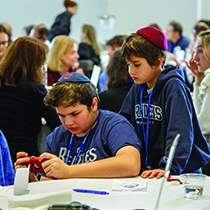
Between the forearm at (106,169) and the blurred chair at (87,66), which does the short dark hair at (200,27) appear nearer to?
the blurred chair at (87,66)

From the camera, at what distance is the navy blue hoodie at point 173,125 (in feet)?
5.28

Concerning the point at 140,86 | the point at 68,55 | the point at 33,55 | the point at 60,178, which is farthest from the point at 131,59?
the point at 68,55

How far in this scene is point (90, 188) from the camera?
1.31 metres

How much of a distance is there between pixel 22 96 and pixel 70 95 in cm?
111

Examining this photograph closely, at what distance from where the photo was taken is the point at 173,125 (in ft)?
5.40

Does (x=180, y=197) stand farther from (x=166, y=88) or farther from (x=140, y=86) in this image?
(x=140, y=86)

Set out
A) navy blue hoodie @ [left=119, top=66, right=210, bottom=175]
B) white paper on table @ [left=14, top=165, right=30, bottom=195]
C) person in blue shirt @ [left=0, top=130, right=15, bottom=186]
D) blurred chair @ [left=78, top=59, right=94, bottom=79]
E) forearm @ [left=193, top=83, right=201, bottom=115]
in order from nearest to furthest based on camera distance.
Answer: white paper on table @ [left=14, top=165, right=30, bottom=195], navy blue hoodie @ [left=119, top=66, right=210, bottom=175], person in blue shirt @ [left=0, top=130, right=15, bottom=186], forearm @ [left=193, top=83, right=201, bottom=115], blurred chair @ [left=78, top=59, right=94, bottom=79]

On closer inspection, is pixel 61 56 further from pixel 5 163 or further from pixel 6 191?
pixel 6 191

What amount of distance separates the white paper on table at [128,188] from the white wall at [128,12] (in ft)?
31.1

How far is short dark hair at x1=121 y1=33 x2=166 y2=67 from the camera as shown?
1.77 m

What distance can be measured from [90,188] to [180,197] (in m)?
0.36

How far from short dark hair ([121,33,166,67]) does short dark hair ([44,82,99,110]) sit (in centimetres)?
31

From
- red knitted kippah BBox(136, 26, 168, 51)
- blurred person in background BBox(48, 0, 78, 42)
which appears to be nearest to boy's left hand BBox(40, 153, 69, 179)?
red knitted kippah BBox(136, 26, 168, 51)

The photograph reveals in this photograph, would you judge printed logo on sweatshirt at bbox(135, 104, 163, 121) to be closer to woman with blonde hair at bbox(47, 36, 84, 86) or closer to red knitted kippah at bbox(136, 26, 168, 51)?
red knitted kippah at bbox(136, 26, 168, 51)
